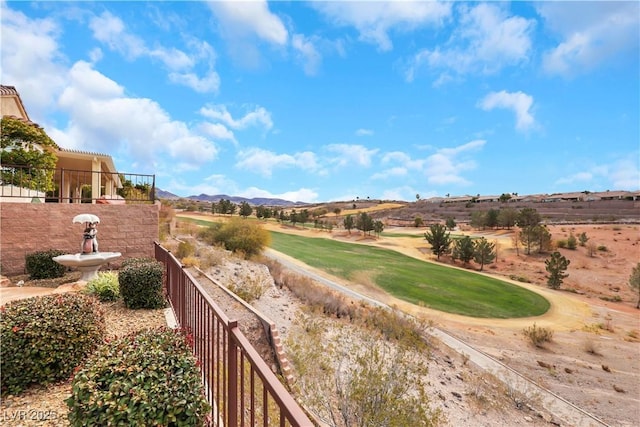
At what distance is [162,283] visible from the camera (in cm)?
638

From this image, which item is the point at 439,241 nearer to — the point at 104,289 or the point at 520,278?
the point at 520,278

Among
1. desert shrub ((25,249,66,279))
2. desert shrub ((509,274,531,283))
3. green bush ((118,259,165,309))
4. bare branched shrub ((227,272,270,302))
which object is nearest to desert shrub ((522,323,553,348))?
bare branched shrub ((227,272,270,302))

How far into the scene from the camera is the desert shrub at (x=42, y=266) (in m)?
8.48

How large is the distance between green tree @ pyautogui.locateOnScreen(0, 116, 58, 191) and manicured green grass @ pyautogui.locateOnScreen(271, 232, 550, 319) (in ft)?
62.3

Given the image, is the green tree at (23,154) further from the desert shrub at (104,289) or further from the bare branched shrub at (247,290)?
the bare branched shrub at (247,290)

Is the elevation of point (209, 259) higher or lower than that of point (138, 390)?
Result: lower

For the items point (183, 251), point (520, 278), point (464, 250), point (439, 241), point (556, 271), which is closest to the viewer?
point (183, 251)

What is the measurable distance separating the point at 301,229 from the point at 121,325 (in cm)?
5012

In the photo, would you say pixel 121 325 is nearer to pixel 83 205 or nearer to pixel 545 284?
pixel 83 205

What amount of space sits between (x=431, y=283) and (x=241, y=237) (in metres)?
15.0

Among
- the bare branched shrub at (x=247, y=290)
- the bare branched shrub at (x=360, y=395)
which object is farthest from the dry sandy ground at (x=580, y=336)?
the bare branched shrub at (x=247, y=290)

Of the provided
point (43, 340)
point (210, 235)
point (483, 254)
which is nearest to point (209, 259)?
point (210, 235)

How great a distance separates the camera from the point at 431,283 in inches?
923

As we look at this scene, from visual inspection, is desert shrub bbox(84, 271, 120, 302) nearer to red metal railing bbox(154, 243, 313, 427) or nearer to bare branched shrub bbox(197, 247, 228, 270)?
red metal railing bbox(154, 243, 313, 427)
